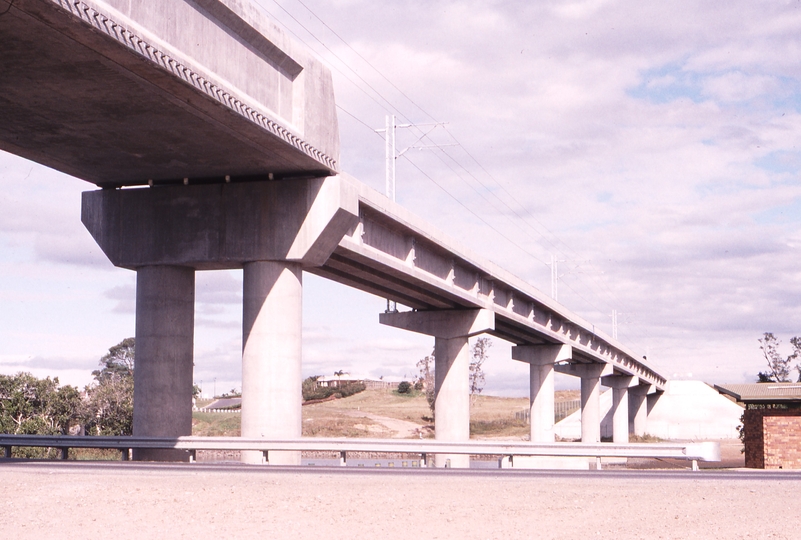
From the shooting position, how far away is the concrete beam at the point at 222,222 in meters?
26.7

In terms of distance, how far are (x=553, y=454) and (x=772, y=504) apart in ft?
33.3

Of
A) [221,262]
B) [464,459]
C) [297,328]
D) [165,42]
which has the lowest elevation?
[464,459]

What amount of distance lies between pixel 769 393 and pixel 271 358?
86.3 ft

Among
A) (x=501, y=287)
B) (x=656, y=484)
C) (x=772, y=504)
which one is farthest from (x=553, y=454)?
(x=501, y=287)

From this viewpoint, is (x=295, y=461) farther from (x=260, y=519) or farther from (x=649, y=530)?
(x=649, y=530)

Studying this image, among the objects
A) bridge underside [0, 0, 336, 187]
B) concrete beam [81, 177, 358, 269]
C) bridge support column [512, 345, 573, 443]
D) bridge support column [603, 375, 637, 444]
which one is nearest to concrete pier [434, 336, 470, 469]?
concrete beam [81, 177, 358, 269]

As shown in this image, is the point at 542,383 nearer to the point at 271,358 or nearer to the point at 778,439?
the point at 778,439

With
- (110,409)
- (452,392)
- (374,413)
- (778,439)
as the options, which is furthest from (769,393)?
(374,413)

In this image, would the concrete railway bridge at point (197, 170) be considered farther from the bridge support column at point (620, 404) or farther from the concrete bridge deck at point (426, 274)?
the bridge support column at point (620, 404)

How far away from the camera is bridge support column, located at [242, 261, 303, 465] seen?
26.5 meters

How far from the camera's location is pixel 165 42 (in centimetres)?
1797

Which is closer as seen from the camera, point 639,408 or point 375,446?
point 375,446

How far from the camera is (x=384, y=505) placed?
49.0ft

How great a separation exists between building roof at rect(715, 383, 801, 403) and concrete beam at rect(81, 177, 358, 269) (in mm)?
23373
